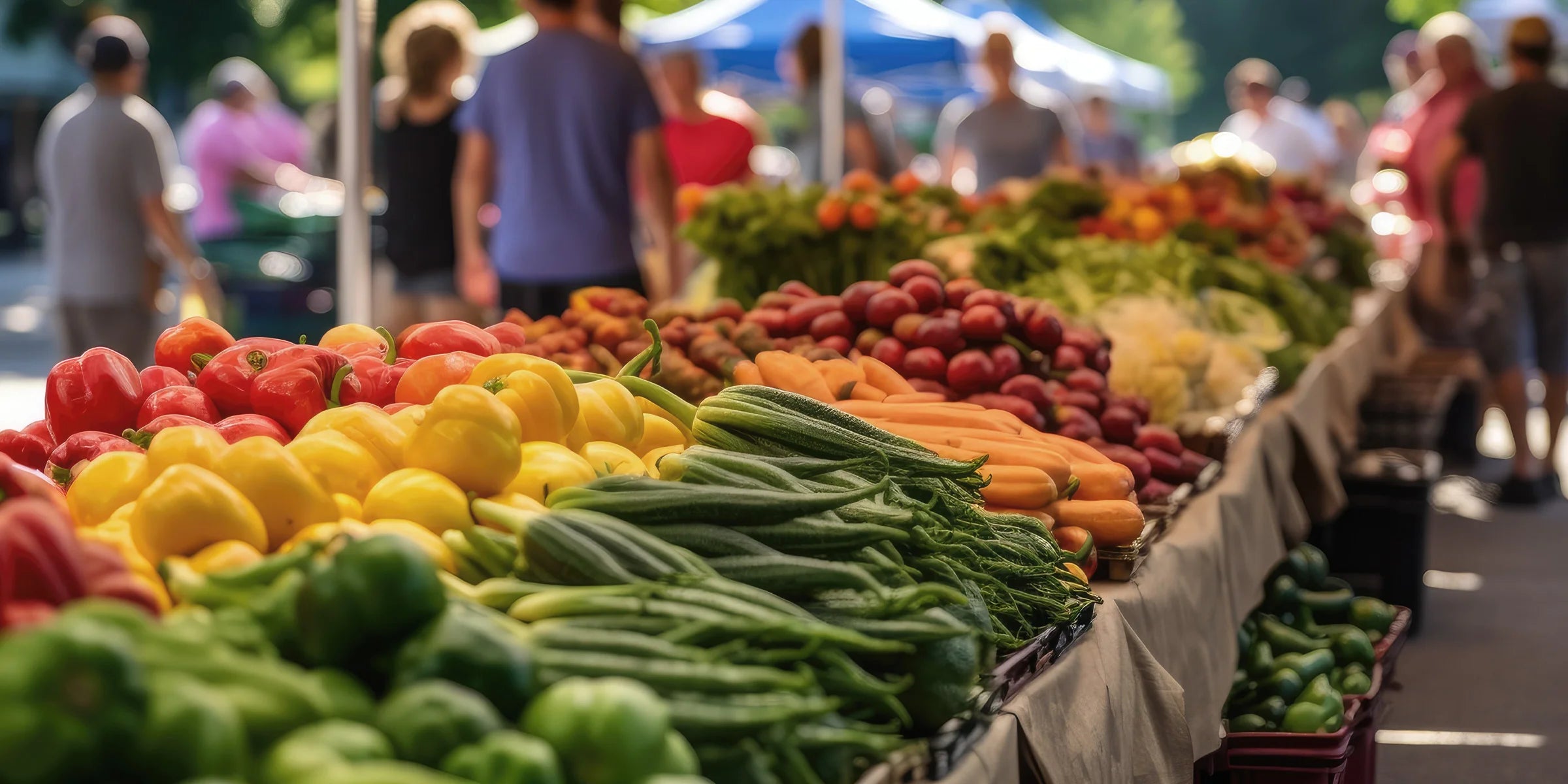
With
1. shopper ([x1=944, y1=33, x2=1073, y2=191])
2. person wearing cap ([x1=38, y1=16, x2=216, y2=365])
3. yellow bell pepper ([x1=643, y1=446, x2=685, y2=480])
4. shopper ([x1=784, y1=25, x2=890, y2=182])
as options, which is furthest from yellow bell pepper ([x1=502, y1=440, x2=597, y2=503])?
shopper ([x1=944, y1=33, x2=1073, y2=191])

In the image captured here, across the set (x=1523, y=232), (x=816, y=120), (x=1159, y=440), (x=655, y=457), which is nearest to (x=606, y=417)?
(x=655, y=457)

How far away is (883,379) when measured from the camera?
3.27 meters

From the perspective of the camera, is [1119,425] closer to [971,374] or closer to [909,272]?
[971,374]

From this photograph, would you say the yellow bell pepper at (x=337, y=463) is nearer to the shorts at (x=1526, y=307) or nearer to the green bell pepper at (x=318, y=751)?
the green bell pepper at (x=318, y=751)

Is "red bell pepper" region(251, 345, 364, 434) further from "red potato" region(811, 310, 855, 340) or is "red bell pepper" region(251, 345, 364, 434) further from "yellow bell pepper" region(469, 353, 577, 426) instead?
"red potato" region(811, 310, 855, 340)

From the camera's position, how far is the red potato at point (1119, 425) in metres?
3.58

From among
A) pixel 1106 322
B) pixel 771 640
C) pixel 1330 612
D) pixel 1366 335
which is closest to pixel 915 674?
pixel 771 640

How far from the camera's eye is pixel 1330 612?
4.05 meters

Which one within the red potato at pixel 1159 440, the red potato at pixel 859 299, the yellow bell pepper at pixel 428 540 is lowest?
the red potato at pixel 1159 440

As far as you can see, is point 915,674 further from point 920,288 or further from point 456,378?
point 920,288

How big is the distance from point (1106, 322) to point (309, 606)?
3601mm

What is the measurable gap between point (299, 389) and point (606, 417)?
47 cm

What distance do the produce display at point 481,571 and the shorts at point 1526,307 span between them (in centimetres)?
627

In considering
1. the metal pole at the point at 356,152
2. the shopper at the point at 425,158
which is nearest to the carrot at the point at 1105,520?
the metal pole at the point at 356,152
